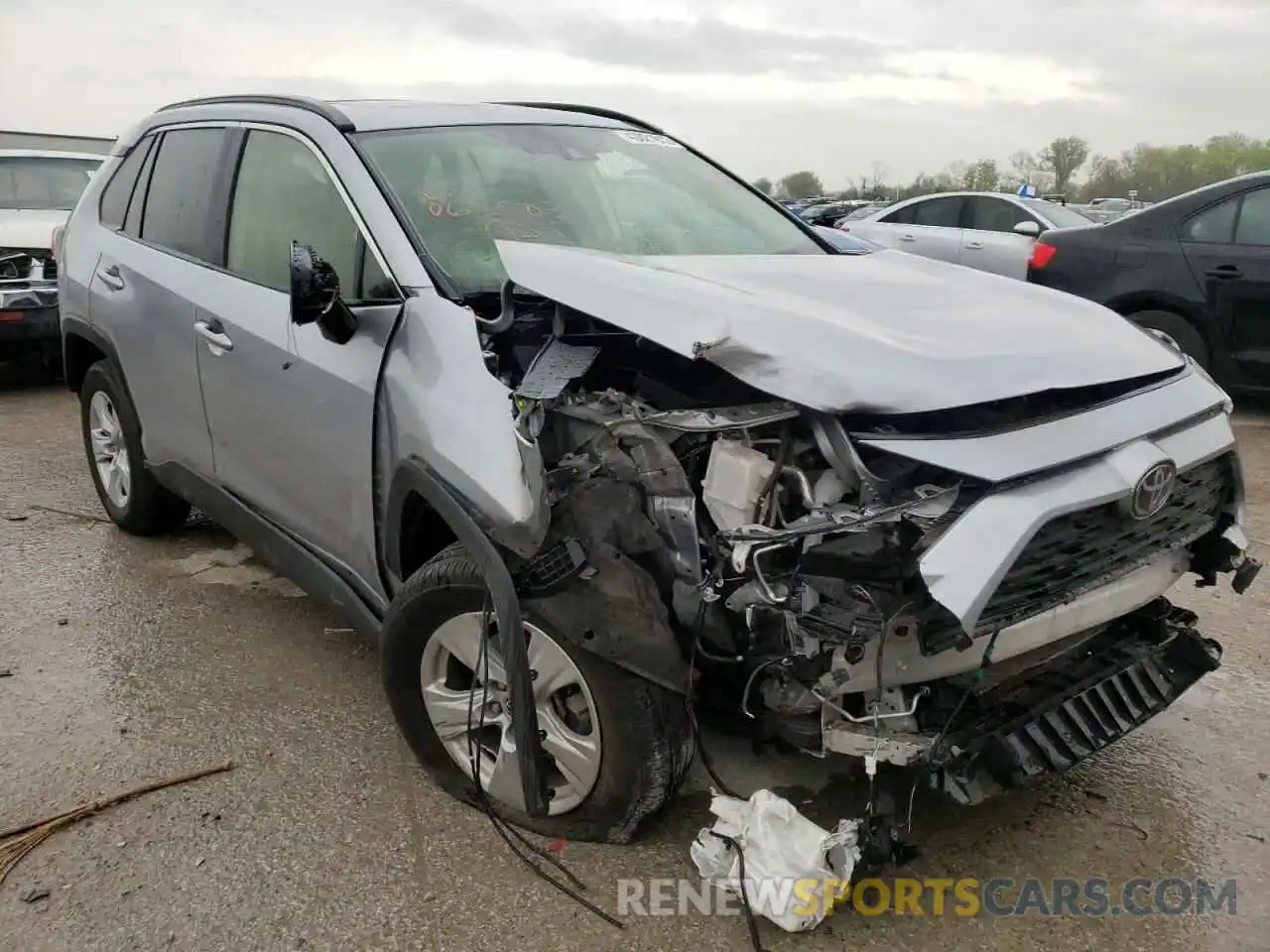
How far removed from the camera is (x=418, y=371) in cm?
268

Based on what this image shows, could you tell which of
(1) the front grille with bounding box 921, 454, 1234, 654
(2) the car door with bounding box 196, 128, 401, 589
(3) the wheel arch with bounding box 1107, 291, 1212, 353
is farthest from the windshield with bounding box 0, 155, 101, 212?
(1) the front grille with bounding box 921, 454, 1234, 654

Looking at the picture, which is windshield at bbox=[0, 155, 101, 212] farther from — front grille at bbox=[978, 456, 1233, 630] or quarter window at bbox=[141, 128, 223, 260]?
front grille at bbox=[978, 456, 1233, 630]

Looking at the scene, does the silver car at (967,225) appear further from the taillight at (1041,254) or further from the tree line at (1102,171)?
the tree line at (1102,171)

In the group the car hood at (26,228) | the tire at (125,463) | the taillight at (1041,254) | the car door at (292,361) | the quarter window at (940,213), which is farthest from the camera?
the quarter window at (940,213)

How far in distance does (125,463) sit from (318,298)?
7.86 feet

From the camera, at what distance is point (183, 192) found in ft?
13.1

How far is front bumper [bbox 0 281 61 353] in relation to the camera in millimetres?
7594

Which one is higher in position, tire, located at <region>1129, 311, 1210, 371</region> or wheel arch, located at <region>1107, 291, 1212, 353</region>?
wheel arch, located at <region>1107, 291, 1212, 353</region>

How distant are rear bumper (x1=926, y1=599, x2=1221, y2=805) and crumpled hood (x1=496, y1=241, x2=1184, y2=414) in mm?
694

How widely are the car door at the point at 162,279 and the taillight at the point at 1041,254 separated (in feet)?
18.4

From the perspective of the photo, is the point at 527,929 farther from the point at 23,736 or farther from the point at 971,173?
the point at 971,173

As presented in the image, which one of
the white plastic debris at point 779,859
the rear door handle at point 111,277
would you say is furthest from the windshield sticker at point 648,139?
the white plastic debris at point 779,859

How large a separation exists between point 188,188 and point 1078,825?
364 cm

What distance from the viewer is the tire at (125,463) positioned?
173 inches
